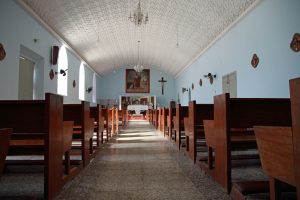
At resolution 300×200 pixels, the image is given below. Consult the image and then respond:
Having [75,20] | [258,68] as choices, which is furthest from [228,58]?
[75,20]

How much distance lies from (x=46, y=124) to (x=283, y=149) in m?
1.78

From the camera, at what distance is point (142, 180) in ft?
10.1

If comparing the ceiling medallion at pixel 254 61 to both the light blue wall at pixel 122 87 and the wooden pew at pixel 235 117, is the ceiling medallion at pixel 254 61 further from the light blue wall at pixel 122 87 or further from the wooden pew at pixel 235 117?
the light blue wall at pixel 122 87

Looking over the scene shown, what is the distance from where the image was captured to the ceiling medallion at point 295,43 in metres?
5.43

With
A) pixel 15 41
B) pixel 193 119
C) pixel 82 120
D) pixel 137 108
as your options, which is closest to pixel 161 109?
pixel 15 41

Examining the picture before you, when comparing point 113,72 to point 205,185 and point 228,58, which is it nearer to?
point 228,58

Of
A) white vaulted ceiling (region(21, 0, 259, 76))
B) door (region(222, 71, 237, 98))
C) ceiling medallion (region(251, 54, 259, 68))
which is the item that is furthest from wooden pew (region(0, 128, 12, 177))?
door (region(222, 71, 237, 98))

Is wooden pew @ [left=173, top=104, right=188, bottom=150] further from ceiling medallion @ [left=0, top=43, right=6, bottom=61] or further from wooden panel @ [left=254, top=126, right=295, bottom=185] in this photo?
ceiling medallion @ [left=0, top=43, right=6, bottom=61]

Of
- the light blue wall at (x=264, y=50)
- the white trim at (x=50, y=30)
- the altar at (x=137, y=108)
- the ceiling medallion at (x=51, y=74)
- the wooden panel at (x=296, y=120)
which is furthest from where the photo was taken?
the altar at (x=137, y=108)

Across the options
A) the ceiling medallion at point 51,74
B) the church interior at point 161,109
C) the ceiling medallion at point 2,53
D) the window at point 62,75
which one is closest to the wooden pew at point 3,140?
the church interior at point 161,109

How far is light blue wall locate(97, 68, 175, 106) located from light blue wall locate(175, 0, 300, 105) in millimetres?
11972

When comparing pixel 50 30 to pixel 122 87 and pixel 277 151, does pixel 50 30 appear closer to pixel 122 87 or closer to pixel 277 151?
pixel 277 151

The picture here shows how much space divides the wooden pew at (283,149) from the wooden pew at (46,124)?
164 cm

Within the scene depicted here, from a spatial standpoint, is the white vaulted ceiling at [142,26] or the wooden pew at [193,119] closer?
the wooden pew at [193,119]
